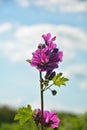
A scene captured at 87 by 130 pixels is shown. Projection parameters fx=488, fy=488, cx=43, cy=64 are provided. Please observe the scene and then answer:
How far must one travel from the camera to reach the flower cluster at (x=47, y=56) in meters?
3.00

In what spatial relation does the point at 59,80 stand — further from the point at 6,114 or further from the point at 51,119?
the point at 6,114

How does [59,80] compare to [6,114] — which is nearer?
[59,80]

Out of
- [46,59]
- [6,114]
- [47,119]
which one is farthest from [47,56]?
[6,114]

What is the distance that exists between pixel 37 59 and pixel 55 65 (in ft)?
0.42

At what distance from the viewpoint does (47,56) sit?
302 cm

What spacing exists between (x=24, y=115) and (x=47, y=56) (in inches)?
15.8

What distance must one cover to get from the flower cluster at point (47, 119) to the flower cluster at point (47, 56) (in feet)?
0.89

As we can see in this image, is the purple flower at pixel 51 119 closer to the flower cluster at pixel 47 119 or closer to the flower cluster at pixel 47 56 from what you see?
the flower cluster at pixel 47 119

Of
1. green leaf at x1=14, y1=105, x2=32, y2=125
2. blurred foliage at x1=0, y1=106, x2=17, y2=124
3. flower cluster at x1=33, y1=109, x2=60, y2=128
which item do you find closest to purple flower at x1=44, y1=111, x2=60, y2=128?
flower cluster at x1=33, y1=109, x2=60, y2=128

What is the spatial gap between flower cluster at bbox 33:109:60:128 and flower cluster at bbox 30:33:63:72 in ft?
0.89

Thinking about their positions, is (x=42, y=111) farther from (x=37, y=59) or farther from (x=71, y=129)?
(x=71, y=129)

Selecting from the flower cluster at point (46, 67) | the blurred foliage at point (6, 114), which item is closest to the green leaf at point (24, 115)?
the flower cluster at point (46, 67)

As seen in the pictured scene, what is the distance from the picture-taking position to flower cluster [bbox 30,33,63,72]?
3000 mm

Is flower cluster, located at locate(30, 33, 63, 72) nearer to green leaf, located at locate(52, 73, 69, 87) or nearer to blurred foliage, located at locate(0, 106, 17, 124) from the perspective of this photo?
green leaf, located at locate(52, 73, 69, 87)
